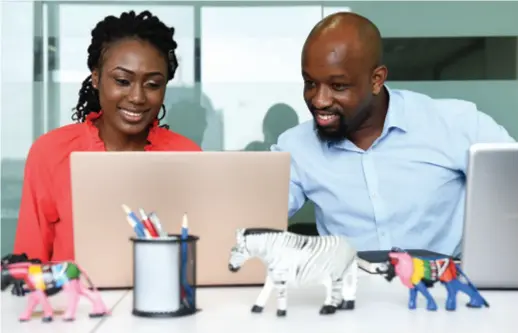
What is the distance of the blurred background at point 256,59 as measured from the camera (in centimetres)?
270

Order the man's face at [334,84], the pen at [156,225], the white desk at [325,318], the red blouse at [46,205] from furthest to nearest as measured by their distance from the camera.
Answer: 1. the man's face at [334,84]
2. the red blouse at [46,205]
3. the pen at [156,225]
4. the white desk at [325,318]

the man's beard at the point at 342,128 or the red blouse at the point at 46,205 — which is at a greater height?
the man's beard at the point at 342,128

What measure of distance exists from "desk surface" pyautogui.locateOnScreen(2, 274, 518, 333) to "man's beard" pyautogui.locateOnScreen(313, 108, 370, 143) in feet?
2.74

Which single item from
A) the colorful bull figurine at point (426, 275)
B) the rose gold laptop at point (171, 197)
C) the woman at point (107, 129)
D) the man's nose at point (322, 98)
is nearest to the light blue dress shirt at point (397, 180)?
the man's nose at point (322, 98)

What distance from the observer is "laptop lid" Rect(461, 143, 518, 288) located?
3.69 feet

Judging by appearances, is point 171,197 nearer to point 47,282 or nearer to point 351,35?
point 47,282

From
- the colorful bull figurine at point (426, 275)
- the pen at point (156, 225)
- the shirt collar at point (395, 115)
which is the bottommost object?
→ the colorful bull figurine at point (426, 275)

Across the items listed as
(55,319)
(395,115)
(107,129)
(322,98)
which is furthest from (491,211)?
(107,129)

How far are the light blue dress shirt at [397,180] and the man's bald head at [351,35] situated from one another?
0.20m

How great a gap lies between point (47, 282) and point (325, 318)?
400 mm

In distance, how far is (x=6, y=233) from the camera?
2.79 metres

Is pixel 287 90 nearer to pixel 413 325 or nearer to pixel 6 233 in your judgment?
pixel 6 233

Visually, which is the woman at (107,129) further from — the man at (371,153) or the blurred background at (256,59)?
Result: the blurred background at (256,59)

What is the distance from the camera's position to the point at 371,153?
2020mm
